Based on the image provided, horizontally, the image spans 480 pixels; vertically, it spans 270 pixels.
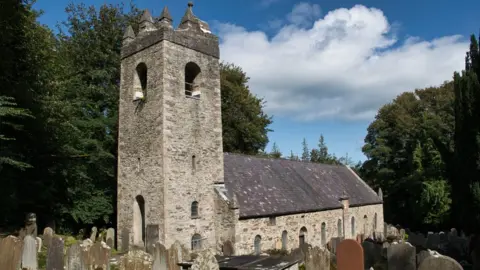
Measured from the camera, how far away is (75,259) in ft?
38.3

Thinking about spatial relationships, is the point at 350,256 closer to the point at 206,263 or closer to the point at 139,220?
the point at 206,263

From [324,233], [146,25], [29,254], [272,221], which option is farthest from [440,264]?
[324,233]

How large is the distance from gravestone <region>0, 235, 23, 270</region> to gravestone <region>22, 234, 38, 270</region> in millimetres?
1043

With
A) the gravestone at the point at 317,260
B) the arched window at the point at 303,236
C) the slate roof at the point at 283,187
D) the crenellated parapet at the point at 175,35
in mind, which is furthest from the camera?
the arched window at the point at 303,236

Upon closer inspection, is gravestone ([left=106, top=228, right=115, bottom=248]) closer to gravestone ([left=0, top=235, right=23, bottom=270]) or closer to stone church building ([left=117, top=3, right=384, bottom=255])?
stone church building ([left=117, top=3, right=384, bottom=255])

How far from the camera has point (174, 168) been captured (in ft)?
57.8

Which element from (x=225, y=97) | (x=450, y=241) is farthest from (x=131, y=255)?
(x=225, y=97)

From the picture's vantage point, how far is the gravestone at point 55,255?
38.9ft

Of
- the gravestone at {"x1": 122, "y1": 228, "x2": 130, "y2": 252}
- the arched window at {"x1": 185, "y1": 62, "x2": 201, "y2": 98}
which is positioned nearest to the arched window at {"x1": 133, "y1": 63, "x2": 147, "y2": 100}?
the arched window at {"x1": 185, "y1": 62, "x2": 201, "y2": 98}

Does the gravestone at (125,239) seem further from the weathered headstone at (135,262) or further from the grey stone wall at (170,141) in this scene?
the weathered headstone at (135,262)

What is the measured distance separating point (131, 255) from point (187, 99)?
10236 mm

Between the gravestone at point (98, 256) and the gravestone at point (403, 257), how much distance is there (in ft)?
28.6

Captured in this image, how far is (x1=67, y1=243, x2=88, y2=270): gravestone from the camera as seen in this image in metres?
11.6

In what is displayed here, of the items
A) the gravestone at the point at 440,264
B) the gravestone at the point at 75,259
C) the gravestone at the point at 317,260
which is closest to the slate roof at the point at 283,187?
the gravestone at the point at 317,260
